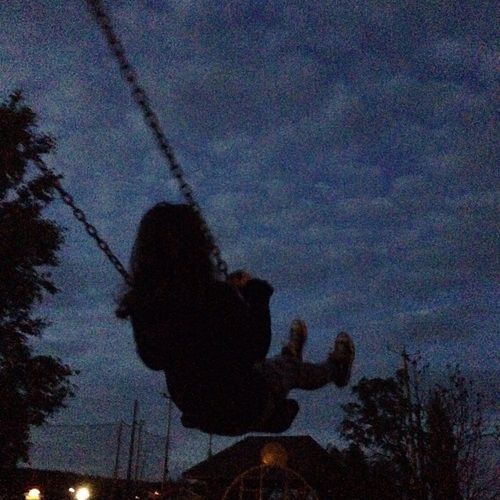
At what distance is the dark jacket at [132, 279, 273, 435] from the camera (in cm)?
331

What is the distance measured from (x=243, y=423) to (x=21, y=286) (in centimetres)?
1073

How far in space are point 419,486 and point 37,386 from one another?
9.00 meters

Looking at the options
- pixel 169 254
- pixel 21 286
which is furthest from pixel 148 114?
pixel 21 286

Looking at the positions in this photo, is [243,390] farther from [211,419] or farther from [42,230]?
[42,230]

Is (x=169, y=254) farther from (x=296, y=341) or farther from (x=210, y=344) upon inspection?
(x=296, y=341)

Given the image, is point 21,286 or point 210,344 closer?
point 210,344

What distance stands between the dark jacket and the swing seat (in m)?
0.03

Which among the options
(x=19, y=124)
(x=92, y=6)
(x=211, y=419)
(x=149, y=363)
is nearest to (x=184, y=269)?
(x=149, y=363)

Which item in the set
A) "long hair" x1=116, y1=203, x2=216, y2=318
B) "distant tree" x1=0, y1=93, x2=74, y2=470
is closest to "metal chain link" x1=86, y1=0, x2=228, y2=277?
"long hair" x1=116, y1=203, x2=216, y2=318

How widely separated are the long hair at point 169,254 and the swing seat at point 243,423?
0.71m

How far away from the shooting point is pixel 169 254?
3283 mm

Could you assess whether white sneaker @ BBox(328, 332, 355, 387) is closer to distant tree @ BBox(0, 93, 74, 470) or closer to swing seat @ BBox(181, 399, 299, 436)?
swing seat @ BBox(181, 399, 299, 436)

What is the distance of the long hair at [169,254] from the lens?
3289 millimetres

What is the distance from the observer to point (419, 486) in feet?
54.0
